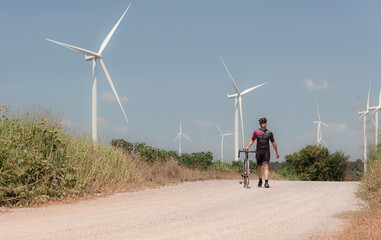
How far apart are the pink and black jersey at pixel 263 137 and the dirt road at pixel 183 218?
3.25 metres

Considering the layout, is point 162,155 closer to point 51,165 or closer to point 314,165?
point 51,165

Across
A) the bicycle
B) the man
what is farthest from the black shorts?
the bicycle

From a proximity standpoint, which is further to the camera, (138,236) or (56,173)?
(56,173)

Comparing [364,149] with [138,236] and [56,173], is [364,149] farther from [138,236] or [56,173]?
[138,236]

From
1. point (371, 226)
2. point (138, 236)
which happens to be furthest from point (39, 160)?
point (371, 226)

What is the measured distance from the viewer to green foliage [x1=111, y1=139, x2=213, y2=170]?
19344 millimetres

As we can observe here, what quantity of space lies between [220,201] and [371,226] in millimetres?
4909

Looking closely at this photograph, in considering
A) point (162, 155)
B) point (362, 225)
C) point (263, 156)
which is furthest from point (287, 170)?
point (362, 225)

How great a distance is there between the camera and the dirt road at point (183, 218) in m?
6.82

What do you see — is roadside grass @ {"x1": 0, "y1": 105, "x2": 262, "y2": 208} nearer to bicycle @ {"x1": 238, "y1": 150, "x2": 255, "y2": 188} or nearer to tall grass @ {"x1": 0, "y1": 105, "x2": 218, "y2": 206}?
tall grass @ {"x1": 0, "y1": 105, "x2": 218, "y2": 206}

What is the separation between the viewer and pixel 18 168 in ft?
36.2

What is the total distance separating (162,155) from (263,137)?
7.39 m

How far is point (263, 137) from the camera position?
1525 cm

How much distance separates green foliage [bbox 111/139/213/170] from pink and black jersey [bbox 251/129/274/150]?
5816 mm
